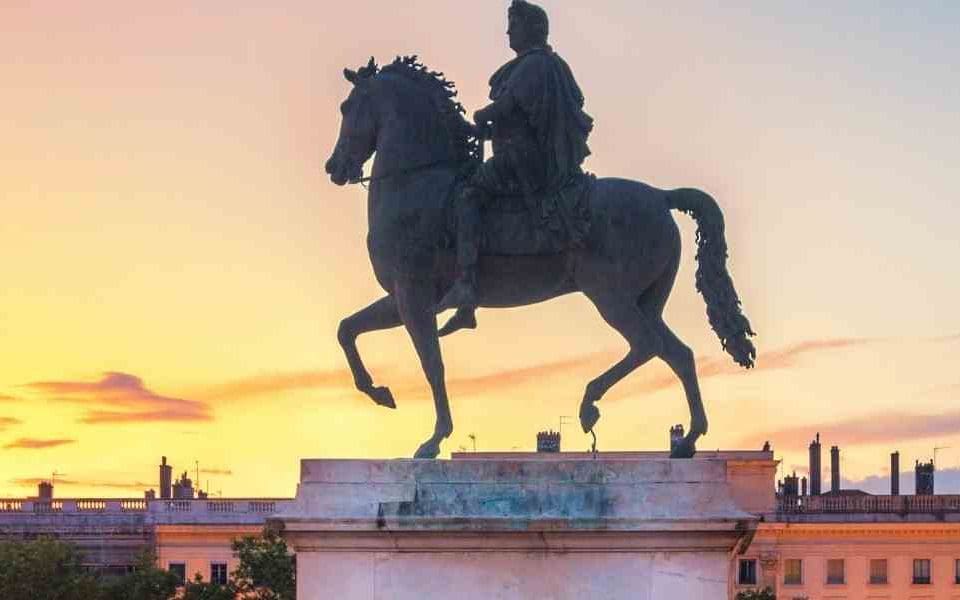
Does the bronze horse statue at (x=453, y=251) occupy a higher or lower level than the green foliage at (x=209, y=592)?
higher

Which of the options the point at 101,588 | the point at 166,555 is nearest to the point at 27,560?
the point at 101,588

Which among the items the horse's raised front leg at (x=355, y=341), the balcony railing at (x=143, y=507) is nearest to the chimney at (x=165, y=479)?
the balcony railing at (x=143, y=507)

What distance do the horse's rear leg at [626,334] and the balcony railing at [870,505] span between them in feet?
326

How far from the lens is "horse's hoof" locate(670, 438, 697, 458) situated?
1830 centimetres

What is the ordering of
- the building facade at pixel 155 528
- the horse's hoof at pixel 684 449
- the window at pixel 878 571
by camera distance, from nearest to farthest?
the horse's hoof at pixel 684 449 < the building facade at pixel 155 528 < the window at pixel 878 571

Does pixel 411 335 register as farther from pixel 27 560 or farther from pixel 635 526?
pixel 27 560

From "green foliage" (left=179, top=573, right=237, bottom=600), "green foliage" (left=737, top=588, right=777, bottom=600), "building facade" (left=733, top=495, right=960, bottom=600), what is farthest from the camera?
"building facade" (left=733, top=495, right=960, bottom=600)

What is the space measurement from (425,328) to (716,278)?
2177 millimetres

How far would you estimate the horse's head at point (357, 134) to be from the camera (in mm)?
19062

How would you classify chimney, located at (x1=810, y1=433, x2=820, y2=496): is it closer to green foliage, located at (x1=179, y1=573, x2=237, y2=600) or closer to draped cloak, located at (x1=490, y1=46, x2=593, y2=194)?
green foliage, located at (x1=179, y1=573, x2=237, y2=600)

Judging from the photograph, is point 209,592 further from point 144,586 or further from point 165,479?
point 165,479

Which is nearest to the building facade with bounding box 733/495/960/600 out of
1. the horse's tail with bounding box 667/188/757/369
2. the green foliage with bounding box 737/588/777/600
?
the green foliage with bounding box 737/588/777/600

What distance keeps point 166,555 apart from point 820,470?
132ft

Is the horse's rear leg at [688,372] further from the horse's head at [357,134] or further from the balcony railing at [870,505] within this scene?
the balcony railing at [870,505]
